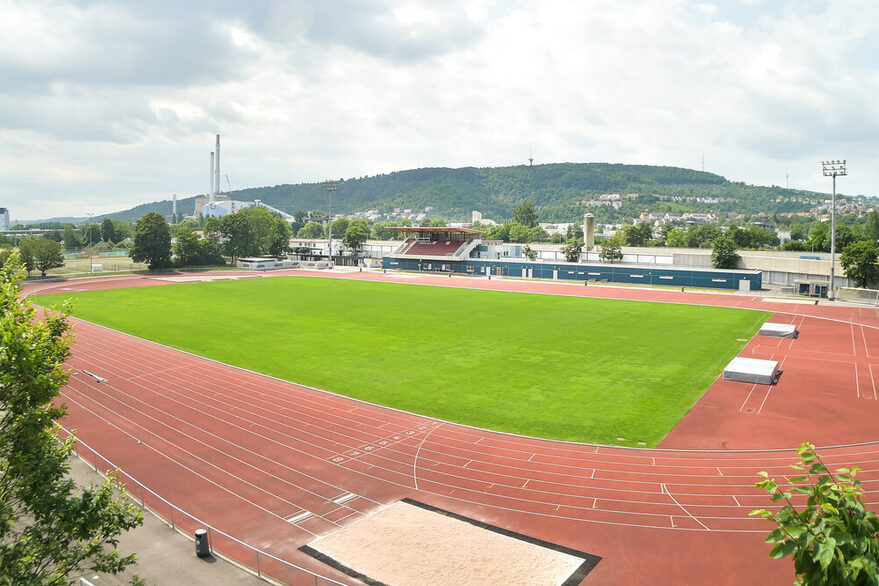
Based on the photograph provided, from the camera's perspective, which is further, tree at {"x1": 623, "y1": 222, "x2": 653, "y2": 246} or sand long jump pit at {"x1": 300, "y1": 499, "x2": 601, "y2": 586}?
tree at {"x1": 623, "y1": 222, "x2": 653, "y2": 246}

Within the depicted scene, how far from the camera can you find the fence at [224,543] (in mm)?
12578

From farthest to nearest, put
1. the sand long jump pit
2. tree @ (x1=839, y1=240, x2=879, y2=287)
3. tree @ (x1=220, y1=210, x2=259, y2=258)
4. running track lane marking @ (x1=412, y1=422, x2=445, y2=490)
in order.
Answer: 1. tree @ (x1=220, y1=210, x2=259, y2=258)
2. tree @ (x1=839, y1=240, x2=879, y2=287)
3. running track lane marking @ (x1=412, y1=422, x2=445, y2=490)
4. the sand long jump pit

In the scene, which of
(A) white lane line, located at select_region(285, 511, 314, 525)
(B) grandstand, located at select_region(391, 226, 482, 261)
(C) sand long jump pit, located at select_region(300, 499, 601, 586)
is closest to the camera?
(C) sand long jump pit, located at select_region(300, 499, 601, 586)

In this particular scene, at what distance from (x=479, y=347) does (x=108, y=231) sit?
17047 centimetres

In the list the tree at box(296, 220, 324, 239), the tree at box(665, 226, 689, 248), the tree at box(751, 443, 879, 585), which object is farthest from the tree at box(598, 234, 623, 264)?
the tree at box(296, 220, 324, 239)

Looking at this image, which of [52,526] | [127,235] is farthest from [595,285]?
[127,235]

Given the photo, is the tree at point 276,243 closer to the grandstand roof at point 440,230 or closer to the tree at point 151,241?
the tree at point 151,241

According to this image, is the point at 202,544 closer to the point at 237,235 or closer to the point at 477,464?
the point at 477,464

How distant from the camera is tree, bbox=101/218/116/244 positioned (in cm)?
16800

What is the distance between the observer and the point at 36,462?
8.68m

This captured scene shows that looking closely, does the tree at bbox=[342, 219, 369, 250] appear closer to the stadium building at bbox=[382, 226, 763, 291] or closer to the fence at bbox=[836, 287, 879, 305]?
the stadium building at bbox=[382, 226, 763, 291]

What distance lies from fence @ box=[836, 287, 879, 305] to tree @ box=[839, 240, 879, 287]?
1.38 m

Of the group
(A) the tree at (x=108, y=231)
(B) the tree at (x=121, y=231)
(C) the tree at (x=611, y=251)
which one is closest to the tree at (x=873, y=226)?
(C) the tree at (x=611, y=251)

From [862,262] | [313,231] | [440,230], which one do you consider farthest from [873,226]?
[313,231]
